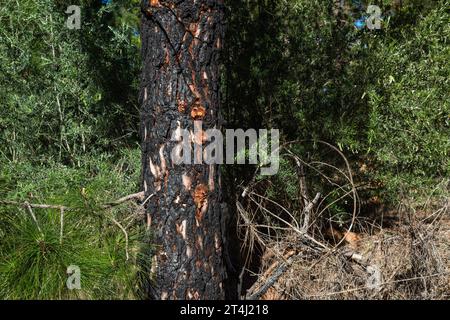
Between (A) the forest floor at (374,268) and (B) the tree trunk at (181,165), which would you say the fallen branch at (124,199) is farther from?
(A) the forest floor at (374,268)

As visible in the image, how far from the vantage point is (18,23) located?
4.16 metres

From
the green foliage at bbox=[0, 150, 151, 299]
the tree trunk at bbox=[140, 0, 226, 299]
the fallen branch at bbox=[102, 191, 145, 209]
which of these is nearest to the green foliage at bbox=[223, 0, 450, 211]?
the tree trunk at bbox=[140, 0, 226, 299]

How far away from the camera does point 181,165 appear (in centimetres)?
261

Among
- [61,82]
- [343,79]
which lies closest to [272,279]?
[343,79]

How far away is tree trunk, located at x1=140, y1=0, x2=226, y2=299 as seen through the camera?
261 centimetres

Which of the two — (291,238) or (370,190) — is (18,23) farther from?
(370,190)

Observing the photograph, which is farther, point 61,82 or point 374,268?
point 61,82

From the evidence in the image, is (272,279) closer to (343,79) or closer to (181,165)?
(181,165)

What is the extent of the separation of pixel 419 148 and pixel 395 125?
237 mm

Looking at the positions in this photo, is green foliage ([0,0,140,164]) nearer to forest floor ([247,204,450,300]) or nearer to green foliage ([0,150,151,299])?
green foliage ([0,150,151,299])

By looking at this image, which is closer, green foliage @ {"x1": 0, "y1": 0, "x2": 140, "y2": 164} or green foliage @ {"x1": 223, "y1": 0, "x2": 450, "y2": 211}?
green foliage @ {"x1": 223, "y1": 0, "x2": 450, "y2": 211}

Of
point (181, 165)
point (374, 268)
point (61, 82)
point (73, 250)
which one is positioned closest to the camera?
point (73, 250)

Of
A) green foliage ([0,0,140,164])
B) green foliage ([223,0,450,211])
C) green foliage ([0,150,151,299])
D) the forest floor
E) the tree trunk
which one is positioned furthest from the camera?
green foliage ([0,0,140,164])

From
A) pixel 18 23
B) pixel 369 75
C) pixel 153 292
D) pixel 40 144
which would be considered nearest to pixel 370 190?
pixel 369 75
